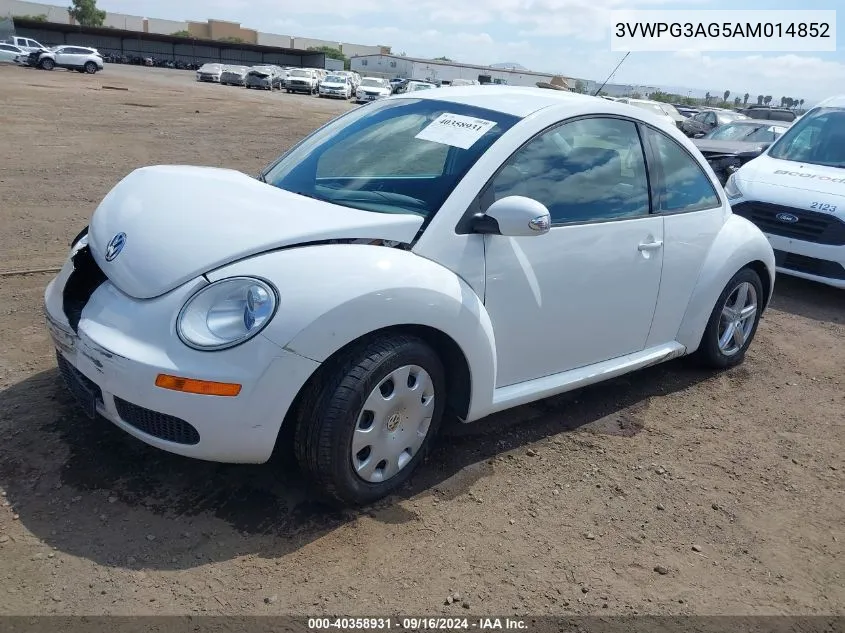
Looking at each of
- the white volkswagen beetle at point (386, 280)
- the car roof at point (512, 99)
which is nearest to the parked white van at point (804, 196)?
the white volkswagen beetle at point (386, 280)

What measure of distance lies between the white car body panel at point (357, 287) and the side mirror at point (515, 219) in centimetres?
9

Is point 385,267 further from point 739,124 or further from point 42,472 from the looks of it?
point 739,124

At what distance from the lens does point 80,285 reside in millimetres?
3023

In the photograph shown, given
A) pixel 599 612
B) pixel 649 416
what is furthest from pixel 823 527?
pixel 599 612

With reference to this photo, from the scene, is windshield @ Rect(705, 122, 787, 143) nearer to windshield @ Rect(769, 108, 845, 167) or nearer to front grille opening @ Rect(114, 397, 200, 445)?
windshield @ Rect(769, 108, 845, 167)

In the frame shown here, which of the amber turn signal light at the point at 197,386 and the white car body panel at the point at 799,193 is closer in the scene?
the amber turn signal light at the point at 197,386

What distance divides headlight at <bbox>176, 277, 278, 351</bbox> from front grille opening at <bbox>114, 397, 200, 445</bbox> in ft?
0.97

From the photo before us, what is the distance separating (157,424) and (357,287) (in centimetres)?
88

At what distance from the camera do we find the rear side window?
12.9 ft

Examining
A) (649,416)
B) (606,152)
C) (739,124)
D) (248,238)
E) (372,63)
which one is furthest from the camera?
(372,63)

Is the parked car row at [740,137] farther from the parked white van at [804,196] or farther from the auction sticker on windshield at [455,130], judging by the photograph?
the auction sticker on windshield at [455,130]

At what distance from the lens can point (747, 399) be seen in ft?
14.5

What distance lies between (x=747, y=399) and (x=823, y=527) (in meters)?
1.34

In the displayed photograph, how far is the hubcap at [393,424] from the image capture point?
9.13ft
